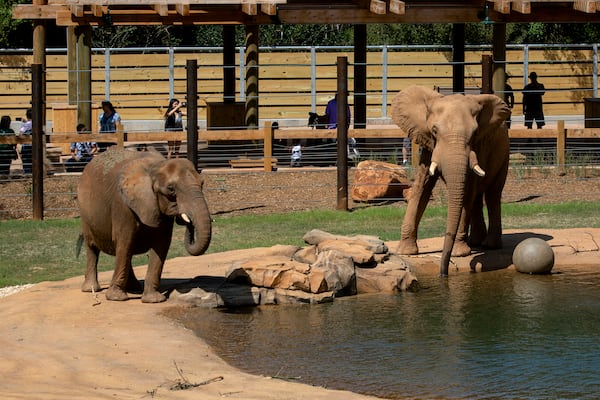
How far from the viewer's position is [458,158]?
13.5 m

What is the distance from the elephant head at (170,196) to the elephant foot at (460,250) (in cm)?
445

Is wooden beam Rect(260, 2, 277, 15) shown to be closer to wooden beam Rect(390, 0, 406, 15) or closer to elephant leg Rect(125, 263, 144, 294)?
wooden beam Rect(390, 0, 406, 15)

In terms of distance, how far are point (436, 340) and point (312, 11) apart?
14.4 m

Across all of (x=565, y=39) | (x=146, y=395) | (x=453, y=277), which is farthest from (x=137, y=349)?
(x=565, y=39)

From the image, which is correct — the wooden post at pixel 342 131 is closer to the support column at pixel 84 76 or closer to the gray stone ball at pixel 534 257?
the gray stone ball at pixel 534 257

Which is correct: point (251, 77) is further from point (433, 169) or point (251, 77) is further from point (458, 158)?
point (458, 158)

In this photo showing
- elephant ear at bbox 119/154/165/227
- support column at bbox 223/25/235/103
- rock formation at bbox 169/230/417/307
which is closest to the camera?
elephant ear at bbox 119/154/165/227

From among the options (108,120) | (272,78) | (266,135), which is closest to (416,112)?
(266,135)

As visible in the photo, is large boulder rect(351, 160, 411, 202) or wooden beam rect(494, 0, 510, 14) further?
wooden beam rect(494, 0, 510, 14)

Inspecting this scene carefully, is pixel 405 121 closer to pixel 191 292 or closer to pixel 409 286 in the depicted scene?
pixel 409 286

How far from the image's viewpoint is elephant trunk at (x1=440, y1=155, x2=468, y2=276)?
13.5 m

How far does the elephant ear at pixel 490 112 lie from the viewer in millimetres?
14258

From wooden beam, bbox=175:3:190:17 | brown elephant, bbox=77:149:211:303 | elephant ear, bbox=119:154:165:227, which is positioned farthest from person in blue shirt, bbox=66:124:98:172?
elephant ear, bbox=119:154:165:227

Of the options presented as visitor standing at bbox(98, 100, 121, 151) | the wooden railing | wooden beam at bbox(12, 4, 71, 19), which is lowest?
the wooden railing
